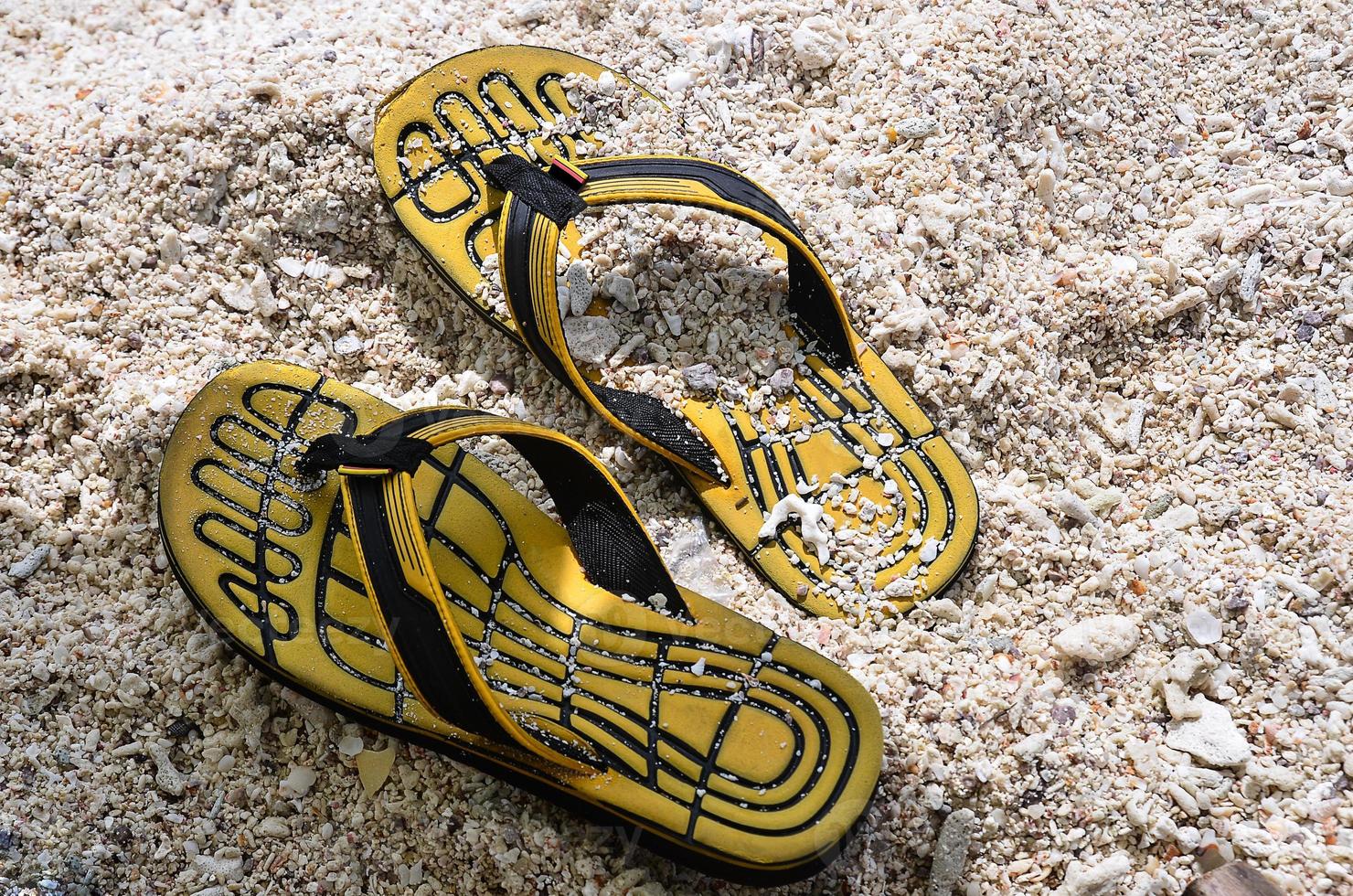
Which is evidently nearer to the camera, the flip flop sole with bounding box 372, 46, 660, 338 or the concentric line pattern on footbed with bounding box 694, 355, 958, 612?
the concentric line pattern on footbed with bounding box 694, 355, 958, 612

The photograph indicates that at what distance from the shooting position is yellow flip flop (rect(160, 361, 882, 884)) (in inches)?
42.9

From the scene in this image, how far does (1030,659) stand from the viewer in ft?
4.01

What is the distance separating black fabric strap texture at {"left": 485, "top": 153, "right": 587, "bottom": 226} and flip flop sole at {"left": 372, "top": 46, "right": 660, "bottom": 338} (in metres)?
0.14

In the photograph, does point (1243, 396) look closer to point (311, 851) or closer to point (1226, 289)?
point (1226, 289)

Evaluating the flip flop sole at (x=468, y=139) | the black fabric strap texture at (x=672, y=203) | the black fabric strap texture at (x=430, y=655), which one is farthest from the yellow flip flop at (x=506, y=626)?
the flip flop sole at (x=468, y=139)

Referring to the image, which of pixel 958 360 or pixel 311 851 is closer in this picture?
pixel 311 851

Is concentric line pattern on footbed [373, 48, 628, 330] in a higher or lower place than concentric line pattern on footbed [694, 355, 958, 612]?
higher

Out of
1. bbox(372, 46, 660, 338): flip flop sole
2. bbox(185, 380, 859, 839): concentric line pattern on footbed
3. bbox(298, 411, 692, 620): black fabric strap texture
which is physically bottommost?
bbox(185, 380, 859, 839): concentric line pattern on footbed

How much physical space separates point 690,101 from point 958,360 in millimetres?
580

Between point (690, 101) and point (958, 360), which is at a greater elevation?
point (690, 101)

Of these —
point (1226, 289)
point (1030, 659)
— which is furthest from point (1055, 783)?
point (1226, 289)

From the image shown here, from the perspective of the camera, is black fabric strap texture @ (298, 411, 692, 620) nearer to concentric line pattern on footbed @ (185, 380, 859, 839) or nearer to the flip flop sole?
concentric line pattern on footbed @ (185, 380, 859, 839)

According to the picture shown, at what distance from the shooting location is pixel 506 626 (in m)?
1.26

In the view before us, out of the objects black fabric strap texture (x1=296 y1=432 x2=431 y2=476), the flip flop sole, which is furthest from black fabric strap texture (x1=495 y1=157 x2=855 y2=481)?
black fabric strap texture (x1=296 y1=432 x2=431 y2=476)
